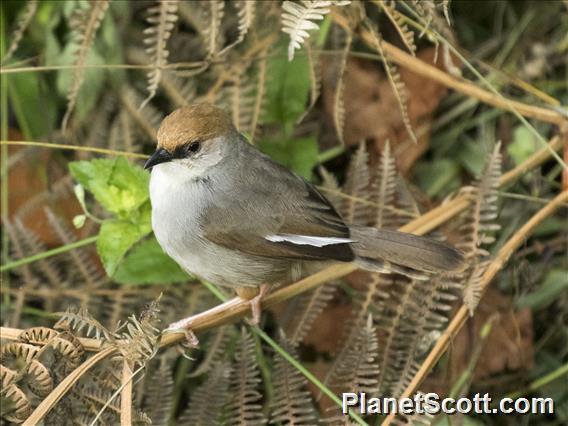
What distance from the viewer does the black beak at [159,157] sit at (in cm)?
279

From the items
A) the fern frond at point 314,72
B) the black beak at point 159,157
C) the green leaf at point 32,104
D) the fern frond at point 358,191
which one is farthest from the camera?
the green leaf at point 32,104

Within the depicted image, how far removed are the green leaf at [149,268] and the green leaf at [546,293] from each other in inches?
57.4

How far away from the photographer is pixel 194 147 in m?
2.95

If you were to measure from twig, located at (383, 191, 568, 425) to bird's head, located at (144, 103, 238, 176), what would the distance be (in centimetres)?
97

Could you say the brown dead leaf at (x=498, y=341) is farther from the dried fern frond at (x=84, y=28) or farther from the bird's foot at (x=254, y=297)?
the dried fern frond at (x=84, y=28)

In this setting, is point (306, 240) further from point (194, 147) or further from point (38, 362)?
point (38, 362)

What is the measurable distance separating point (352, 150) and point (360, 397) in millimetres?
1437

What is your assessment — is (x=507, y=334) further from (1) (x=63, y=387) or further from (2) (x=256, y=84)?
(1) (x=63, y=387)

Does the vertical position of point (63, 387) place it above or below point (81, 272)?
A: above

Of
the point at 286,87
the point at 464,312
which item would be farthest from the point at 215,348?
the point at 286,87

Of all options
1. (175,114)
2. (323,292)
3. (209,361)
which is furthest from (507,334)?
(175,114)

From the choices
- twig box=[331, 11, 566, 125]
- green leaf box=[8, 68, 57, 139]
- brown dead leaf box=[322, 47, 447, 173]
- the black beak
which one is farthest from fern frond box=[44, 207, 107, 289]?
twig box=[331, 11, 566, 125]

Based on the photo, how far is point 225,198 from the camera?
9.75 feet

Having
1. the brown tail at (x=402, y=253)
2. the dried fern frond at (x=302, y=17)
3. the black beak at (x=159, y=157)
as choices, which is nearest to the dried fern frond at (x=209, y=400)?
the brown tail at (x=402, y=253)
